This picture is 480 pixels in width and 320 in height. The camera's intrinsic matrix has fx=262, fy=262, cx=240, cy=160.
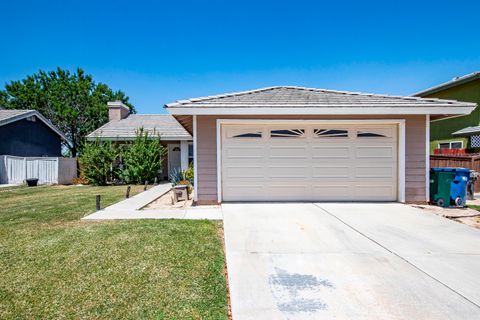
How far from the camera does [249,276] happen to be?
10.9 ft

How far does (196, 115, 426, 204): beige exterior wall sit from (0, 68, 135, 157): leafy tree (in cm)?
2650

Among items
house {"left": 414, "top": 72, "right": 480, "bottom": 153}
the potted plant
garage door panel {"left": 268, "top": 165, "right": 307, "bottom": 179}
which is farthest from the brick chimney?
house {"left": 414, "top": 72, "right": 480, "bottom": 153}

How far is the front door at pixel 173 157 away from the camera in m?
16.2

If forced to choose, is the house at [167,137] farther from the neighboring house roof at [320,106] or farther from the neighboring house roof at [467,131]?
the neighboring house roof at [467,131]

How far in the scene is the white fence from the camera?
15000 mm

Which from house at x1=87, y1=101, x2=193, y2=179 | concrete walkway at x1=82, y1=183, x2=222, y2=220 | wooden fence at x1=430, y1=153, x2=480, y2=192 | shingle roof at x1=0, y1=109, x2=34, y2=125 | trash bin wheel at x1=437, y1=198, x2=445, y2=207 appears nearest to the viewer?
concrete walkway at x1=82, y1=183, x2=222, y2=220

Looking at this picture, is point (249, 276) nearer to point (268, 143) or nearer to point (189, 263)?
point (189, 263)

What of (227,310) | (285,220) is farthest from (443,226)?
(227,310)

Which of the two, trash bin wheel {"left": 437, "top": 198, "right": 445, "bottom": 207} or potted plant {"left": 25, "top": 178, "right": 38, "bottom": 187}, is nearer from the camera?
trash bin wheel {"left": 437, "top": 198, "right": 445, "bottom": 207}

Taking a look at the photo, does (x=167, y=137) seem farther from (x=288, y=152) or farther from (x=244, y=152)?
(x=288, y=152)

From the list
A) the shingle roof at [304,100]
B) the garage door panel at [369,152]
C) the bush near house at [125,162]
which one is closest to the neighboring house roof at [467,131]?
the shingle roof at [304,100]

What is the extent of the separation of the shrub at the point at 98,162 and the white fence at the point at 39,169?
6.17 feet

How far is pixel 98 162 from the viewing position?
13.8m

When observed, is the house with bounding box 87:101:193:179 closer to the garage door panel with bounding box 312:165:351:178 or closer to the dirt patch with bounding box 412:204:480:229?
the garage door panel with bounding box 312:165:351:178
